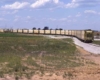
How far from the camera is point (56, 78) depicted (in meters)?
20.2

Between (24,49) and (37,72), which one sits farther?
(24,49)

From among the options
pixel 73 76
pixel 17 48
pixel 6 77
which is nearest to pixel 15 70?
pixel 6 77

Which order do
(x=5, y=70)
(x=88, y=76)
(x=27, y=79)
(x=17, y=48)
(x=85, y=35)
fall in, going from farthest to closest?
(x=85, y=35)
(x=17, y=48)
(x=5, y=70)
(x=88, y=76)
(x=27, y=79)

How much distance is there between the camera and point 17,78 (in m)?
19.9

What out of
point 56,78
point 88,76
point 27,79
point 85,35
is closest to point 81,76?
point 88,76

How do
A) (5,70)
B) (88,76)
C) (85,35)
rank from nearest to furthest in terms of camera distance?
(88,76), (5,70), (85,35)

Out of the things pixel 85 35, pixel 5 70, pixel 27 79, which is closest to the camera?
pixel 27 79

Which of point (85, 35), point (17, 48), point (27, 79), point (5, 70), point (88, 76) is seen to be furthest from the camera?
point (85, 35)

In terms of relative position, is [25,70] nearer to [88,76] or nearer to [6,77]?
[6,77]

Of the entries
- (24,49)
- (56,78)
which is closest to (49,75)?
(56,78)

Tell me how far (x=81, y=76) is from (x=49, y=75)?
6.42 ft

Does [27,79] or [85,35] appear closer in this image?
[27,79]

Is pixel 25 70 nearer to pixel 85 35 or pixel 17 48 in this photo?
pixel 17 48

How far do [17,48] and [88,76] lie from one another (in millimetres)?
27011
